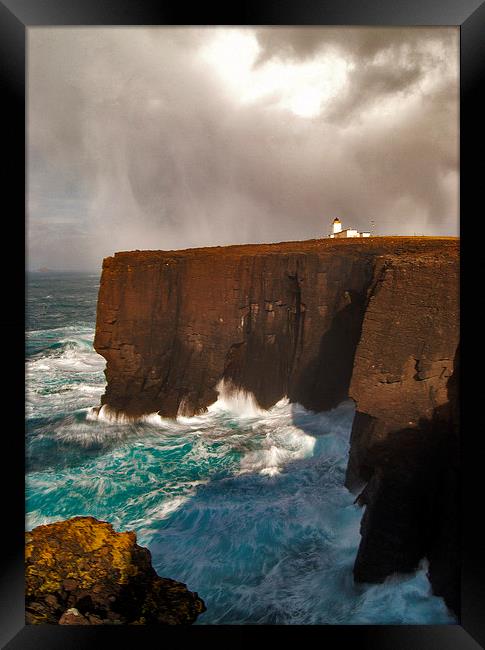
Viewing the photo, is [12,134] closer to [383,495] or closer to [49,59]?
[49,59]

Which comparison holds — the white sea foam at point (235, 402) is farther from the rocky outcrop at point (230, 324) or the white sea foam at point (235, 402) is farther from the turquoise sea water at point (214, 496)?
Result: the turquoise sea water at point (214, 496)

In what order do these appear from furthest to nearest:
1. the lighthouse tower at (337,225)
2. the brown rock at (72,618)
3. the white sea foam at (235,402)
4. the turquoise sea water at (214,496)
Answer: the white sea foam at (235,402) < the lighthouse tower at (337,225) < the turquoise sea water at (214,496) < the brown rock at (72,618)

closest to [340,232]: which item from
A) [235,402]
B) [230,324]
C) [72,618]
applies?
[230,324]

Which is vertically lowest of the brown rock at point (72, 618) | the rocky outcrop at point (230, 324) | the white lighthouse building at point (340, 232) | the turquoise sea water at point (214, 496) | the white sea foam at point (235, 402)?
the brown rock at point (72, 618)

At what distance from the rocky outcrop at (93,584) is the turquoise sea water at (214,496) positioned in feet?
0.50

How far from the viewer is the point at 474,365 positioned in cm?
305

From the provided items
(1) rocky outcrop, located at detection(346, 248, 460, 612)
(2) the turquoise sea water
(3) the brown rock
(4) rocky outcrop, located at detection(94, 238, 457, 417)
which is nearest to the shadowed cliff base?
(1) rocky outcrop, located at detection(346, 248, 460, 612)

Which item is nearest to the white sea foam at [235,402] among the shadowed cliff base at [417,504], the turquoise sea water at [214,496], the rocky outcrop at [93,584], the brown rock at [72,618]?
the turquoise sea water at [214,496]

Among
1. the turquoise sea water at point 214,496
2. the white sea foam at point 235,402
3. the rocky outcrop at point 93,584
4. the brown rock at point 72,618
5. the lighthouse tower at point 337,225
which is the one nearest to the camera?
the brown rock at point 72,618

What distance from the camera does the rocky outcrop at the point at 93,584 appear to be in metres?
3.29

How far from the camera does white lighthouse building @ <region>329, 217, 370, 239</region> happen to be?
430cm

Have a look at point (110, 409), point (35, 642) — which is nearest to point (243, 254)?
point (110, 409)

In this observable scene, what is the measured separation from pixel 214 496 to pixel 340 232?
4012 millimetres

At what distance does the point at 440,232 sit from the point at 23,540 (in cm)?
547
